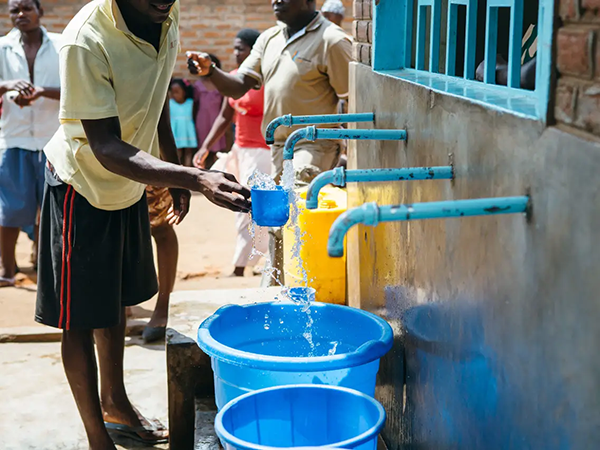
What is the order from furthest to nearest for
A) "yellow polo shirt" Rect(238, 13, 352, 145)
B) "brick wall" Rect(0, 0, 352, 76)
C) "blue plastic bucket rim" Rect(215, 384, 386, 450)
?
"brick wall" Rect(0, 0, 352, 76) → "yellow polo shirt" Rect(238, 13, 352, 145) → "blue plastic bucket rim" Rect(215, 384, 386, 450)

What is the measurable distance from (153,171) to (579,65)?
1650mm

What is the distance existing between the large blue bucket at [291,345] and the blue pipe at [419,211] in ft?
2.60

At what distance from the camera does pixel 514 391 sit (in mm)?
1591

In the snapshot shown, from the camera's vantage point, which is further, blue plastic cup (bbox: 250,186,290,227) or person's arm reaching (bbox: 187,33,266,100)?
person's arm reaching (bbox: 187,33,266,100)

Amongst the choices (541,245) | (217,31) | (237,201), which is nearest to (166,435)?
(237,201)

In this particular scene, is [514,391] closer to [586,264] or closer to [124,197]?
[586,264]

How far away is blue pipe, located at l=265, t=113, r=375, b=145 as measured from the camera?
271 centimetres

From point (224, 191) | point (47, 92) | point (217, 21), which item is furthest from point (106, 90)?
point (217, 21)

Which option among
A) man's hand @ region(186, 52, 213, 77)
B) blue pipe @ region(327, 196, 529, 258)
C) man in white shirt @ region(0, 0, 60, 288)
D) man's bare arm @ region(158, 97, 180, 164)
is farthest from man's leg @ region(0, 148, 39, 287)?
blue pipe @ region(327, 196, 529, 258)

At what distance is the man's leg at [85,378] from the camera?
316 centimetres

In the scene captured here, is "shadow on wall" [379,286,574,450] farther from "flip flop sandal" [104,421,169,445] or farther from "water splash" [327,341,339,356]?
"flip flop sandal" [104,421,169,445]

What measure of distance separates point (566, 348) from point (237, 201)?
132cm

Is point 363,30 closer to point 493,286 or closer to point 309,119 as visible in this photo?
point 309,119

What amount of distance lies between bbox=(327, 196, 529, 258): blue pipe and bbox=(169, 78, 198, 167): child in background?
9962mm
